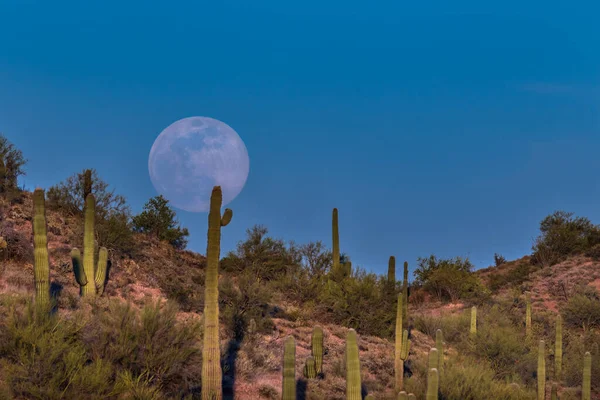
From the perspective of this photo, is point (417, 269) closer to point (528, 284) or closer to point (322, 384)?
point (528, 284)

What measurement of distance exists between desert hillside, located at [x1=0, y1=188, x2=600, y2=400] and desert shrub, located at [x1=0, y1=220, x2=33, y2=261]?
0.06 m

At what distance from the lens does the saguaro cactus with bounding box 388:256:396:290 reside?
2780 cm

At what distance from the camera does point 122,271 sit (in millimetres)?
26688

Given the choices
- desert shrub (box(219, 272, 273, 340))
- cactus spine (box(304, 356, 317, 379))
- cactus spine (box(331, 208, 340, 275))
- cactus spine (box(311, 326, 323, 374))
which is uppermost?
cactus spine (box(331, 208, 340, 275))

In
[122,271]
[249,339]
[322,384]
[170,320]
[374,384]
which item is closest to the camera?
[170,320]

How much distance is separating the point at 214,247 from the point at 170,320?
254cm

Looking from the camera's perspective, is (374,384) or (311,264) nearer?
(374,384)

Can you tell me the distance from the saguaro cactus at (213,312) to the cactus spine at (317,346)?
15.1 feet

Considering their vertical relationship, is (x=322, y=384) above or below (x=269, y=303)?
below

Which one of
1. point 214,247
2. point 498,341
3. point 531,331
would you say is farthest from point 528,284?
point 214,247

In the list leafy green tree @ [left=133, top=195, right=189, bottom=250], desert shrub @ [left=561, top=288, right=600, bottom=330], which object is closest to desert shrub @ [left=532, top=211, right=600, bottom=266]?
desert shrub @ [left=561, top=288, right=600, bottom=330]

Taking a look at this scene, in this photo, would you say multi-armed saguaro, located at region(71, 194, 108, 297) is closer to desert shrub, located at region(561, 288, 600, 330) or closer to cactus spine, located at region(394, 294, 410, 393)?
cactus spine, located at region(394, 294, 410, 393)

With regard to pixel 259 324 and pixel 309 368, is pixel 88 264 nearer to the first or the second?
pixel 259 324

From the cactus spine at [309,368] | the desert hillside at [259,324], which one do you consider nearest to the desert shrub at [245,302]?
the desert hillside at [259,324]
